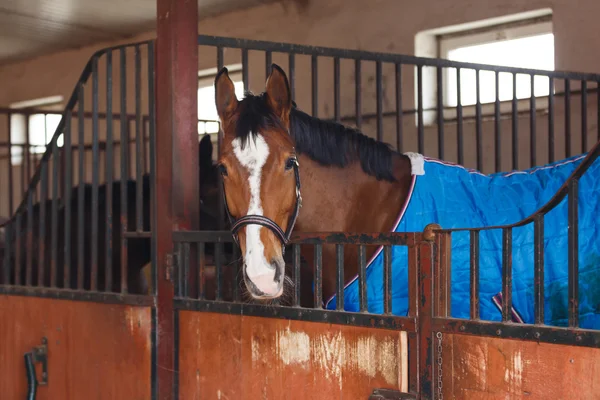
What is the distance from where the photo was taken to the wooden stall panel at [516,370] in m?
1.18

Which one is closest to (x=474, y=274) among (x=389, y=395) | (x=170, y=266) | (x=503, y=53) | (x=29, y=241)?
(x=389, y=395)

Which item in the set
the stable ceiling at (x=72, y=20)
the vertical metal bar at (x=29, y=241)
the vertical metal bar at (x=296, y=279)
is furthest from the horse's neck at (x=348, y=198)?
the stable ceiling at (x=72, y=20)

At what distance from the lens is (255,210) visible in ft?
5.08

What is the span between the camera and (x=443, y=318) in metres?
1.37

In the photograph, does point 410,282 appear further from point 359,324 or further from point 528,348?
point 528,348

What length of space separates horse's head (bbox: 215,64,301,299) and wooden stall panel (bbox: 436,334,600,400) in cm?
40

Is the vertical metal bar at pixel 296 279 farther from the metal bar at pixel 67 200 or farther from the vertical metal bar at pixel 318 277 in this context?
the metal bar at pixel 67 200

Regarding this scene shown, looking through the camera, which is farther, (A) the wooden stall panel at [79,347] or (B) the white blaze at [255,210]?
(A) the wooden stall panel at [79,347]

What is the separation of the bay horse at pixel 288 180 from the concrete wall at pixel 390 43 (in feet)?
5.91

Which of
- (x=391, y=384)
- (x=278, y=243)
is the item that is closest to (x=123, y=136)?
(x=278, y=243)

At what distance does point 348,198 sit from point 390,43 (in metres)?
3.27

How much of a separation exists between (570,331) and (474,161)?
3478 millimetres

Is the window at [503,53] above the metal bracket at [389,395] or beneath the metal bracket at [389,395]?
above

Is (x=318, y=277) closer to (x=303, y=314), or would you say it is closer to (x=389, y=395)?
(x=303, y=314)
